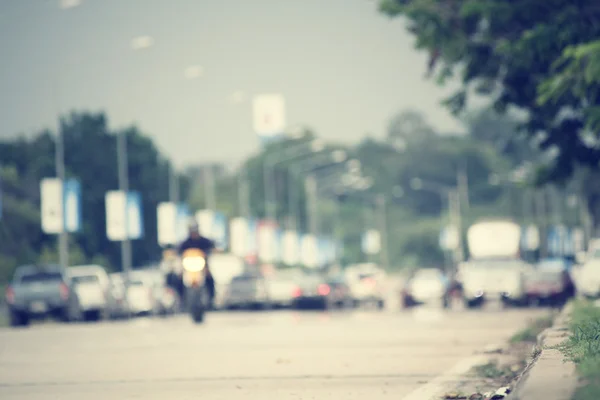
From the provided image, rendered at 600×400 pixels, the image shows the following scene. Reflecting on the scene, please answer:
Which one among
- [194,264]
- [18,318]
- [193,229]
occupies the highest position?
[193,229]

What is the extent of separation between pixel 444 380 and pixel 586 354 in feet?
10.3

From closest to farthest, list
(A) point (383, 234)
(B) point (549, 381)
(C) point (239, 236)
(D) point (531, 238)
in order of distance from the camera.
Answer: (B) point (549, 381) → (C) point (239, 236) → (D) point (531, 238) → (A) point (383, 234)

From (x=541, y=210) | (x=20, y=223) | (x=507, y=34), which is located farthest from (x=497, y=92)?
(x=541, y=210)

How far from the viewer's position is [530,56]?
25375mm

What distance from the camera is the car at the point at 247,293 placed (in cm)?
5291

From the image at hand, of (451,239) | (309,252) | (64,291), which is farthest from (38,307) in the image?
(451,239)

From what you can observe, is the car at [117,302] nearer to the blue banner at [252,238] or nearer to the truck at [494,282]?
the truck at [494,282]

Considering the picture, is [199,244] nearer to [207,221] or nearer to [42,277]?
[42,277]

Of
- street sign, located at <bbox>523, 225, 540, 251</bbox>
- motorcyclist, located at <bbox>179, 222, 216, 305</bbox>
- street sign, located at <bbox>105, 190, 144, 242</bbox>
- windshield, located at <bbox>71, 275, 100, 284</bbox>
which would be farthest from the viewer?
street sign, located at <bbox>523, 225, 540, 251</bbox>

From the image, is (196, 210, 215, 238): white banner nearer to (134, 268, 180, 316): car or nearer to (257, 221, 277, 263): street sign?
(257, 221, 277, 263): street sign

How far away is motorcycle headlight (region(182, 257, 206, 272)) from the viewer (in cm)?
2691

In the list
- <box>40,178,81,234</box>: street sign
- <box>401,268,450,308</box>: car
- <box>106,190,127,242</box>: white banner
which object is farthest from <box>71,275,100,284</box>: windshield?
<box>401,268,450,308</box>: car

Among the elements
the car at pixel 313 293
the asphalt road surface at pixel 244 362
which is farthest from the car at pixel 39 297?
the car at pixel 313 293

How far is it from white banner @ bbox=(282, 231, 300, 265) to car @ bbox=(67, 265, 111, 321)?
1582 inches
